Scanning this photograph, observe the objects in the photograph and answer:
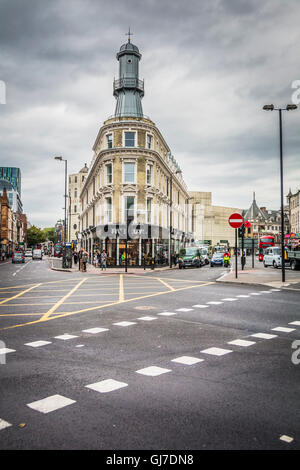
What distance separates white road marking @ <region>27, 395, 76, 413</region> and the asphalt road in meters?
0.01

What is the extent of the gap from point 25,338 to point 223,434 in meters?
4.78

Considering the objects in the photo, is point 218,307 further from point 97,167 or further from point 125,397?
point 97,167

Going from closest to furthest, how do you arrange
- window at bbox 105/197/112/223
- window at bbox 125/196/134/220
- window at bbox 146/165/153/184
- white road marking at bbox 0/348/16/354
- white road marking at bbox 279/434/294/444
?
white road marking at bbox 279/434/294/444 < white road marking at bbox 0/348/16/354 < window at bbox 125/196/134/220 < window at bbox 105/197/112/223 < window at bbox 146/165/153/184

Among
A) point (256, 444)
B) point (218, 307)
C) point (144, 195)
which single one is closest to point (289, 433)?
point (256, 444)

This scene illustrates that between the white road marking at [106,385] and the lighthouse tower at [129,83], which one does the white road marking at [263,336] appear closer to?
the white road marking at [106,385]

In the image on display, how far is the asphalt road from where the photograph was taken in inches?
131

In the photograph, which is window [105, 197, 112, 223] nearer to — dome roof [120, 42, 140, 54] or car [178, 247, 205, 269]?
car [178, 247, 205, 269]

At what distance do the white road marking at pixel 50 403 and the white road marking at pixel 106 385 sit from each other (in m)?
0.41

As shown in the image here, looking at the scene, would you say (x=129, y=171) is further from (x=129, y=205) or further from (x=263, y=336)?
(x=263, y=336)

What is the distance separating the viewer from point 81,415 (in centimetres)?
370

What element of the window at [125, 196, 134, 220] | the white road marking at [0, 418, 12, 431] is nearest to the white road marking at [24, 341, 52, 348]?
the white road marking at [0, 418, 12, 431]

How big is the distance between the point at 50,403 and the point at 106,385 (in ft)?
2.46

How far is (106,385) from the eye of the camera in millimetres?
4551

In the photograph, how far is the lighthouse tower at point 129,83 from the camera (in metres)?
44.6
